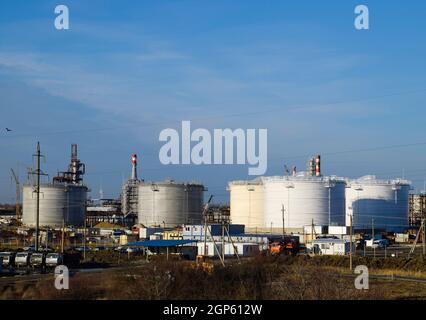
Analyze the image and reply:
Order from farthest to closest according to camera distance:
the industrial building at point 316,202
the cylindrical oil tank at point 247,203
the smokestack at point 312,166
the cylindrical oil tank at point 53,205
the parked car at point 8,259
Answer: the cylindrical oil tank at point 53,205
the smokestack at point 312,166
the cylindrical oil tank at point 247,203
the industrial building at point 316,202
the parked car at point 8,259

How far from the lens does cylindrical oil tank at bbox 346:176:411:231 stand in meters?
96.2

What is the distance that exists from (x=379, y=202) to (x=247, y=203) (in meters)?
19.3

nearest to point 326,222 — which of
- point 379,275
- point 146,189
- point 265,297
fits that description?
point 146,189

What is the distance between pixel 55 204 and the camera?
340ft

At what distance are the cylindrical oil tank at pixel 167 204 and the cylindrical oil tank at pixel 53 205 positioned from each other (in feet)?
37.6

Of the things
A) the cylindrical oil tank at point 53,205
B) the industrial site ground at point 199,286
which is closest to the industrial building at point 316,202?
the cylindrical oil tank at point 53,205

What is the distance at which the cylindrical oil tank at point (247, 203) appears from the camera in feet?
321

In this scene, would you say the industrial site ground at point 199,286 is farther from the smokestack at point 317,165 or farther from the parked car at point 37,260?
the smokestack at point 317,165

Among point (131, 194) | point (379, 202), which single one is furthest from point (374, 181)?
point (131, 194)

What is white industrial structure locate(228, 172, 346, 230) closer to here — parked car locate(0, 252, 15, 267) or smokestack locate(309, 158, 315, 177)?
smokestack locate(309, 158, 315, 177)

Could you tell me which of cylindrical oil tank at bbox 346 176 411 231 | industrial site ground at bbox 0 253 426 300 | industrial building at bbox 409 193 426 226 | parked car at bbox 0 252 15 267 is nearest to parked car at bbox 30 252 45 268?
parked car at bbox 0 252 15 267

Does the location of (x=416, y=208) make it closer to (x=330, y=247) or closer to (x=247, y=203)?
(x=247, y=203)
